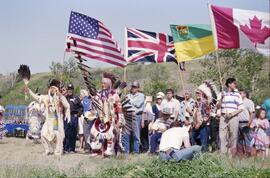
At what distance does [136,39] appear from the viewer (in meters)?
14.5

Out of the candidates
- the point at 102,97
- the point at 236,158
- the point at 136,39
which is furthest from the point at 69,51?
the point at 236,158

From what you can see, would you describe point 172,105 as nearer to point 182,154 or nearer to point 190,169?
point 182,154

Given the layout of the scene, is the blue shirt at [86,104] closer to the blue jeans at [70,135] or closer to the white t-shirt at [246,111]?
the blue jeans at [70,135]

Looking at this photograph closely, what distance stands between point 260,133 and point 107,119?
3431 mm

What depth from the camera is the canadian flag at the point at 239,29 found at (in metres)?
12.2

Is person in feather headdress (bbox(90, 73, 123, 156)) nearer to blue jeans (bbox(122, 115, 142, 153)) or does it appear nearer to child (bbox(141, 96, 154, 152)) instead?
blue jeans (bbox(122, 115, 142, 153))

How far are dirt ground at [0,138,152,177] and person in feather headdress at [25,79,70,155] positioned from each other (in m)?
0.33

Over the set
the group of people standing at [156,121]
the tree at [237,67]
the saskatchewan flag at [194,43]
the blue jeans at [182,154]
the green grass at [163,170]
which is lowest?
the green grass at [163,170]

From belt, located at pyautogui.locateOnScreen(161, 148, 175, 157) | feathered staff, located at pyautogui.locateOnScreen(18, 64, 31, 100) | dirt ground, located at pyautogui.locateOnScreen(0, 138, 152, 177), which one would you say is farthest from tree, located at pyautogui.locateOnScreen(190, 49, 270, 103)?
belt, located at pyautogui.locateOnScreen(161, 148, 175, 157)

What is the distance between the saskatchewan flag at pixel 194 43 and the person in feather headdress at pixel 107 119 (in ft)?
5.98

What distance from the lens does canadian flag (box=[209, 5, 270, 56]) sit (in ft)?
40.1

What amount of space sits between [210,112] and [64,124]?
11.8ft

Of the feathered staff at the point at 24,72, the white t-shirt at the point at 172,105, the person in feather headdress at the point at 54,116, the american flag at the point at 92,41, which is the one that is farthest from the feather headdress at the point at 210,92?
the feathered staff at the point at 24,72

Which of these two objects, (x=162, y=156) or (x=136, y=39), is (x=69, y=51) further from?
(x=162, y=156)
